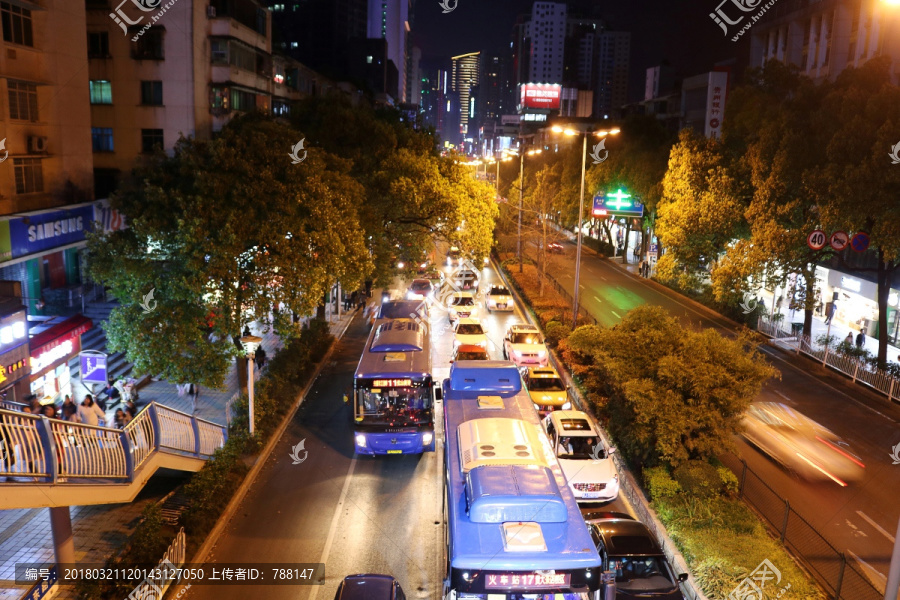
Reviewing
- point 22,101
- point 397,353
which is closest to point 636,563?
point 397,353

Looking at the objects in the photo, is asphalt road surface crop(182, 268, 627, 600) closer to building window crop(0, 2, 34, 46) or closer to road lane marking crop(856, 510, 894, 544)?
road lane marking crop(856, 510, 894, 544)

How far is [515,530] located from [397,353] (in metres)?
9.66

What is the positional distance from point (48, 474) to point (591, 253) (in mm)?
58476

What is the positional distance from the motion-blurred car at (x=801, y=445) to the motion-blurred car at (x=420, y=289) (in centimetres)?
1936

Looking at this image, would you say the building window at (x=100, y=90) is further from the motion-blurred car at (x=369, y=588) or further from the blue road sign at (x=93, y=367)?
the motion-blurred car at (x=369, y=588)

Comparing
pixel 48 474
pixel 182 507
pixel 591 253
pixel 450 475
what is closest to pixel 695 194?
pixel 450 475

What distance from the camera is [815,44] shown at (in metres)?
40.2

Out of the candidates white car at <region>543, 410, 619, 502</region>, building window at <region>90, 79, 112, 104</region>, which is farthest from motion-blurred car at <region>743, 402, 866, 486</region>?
building window at <region>90, 79, 112, 104</region>

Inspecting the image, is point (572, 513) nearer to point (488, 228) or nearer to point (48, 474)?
point (48, 474)

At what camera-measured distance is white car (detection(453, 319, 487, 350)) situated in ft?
84.8

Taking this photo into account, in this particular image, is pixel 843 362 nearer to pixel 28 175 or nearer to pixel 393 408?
pixel 393 408

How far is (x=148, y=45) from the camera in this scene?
32.2 m

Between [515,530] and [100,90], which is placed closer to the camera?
[515,530]

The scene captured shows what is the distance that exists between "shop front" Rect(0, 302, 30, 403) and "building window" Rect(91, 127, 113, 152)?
2011 centimetres
